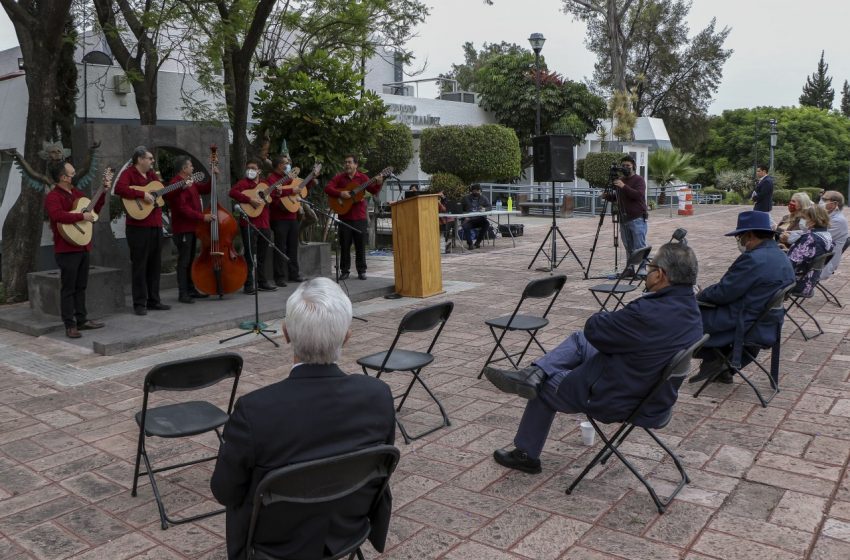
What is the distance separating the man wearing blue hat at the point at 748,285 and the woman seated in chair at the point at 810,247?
7.10 ft

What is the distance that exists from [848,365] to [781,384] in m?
0.95

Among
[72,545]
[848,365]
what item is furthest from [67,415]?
[848,365]

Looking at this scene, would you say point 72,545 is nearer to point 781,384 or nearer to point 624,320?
point 624,320

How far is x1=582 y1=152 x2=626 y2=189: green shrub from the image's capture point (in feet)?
86.4

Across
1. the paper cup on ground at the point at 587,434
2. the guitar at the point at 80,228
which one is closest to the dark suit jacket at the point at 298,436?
the paper cup on ground at the point at 587,434

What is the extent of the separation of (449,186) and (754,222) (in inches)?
533

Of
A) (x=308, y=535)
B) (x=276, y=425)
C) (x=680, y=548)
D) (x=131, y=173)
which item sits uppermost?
(x=131, y=173)

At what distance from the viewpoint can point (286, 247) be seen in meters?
9.91

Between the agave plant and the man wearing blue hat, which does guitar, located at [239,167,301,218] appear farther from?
the agave plant

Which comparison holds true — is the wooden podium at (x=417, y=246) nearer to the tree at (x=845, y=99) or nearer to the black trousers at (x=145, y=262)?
the black trousers at (x=145, y=262)

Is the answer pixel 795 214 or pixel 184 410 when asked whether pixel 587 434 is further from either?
pixel 795 214

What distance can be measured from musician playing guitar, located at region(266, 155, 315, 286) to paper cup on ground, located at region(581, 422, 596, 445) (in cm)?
562

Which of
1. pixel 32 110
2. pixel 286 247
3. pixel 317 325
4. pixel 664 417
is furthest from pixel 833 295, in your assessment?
pixel 32 110

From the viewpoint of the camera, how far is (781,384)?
5.67 metres
